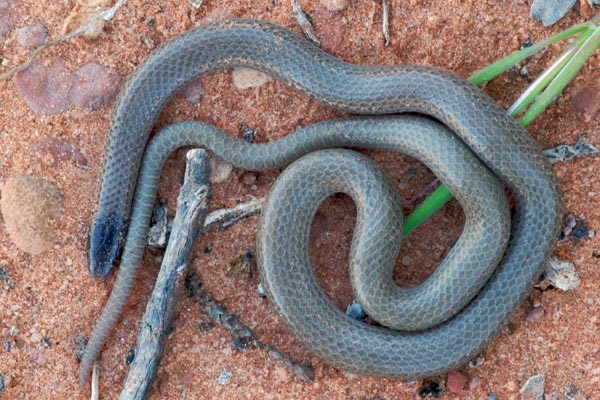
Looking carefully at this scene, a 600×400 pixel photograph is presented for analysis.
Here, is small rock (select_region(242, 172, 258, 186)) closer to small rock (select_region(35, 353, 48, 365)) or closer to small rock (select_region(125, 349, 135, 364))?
small rock (select_region(125, 349, 135, 364))

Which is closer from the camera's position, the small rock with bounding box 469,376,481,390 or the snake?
the snake

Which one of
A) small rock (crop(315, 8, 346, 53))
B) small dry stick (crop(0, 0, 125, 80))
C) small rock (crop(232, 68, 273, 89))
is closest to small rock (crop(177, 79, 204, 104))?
small rock (crop(232, 68, 273, 89))

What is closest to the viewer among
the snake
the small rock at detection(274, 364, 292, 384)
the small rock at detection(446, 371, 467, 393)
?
the snake

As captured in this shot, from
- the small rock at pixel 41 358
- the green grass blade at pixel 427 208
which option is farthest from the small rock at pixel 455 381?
the small rock at pixel 41 358

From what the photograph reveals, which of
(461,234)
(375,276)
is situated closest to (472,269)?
(461,234)

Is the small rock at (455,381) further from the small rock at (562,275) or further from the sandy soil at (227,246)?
the small rock at (562,275)

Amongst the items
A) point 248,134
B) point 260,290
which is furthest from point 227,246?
point 248,134
